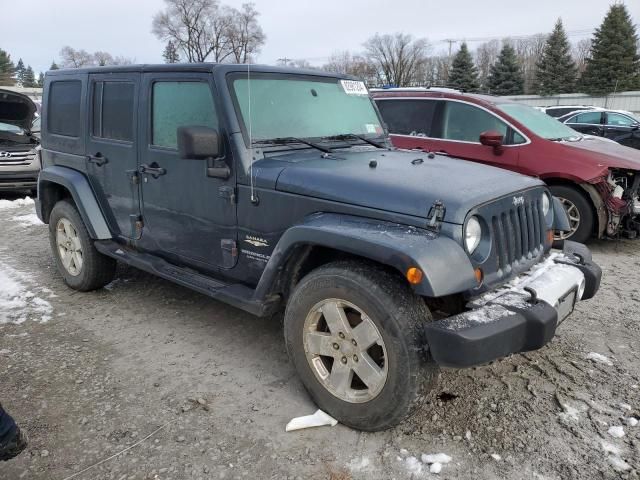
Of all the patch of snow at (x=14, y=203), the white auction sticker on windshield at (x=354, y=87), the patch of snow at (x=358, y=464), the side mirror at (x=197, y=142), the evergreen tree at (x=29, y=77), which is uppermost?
the evergreen tree at (x=29, y=77)

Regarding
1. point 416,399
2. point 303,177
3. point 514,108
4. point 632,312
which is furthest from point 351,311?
point 514,108

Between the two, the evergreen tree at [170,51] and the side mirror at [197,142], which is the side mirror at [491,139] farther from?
the evergreen tree at [170,51]

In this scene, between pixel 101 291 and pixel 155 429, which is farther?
pixel 101 291

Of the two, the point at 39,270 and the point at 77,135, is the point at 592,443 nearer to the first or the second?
the point at 77,135

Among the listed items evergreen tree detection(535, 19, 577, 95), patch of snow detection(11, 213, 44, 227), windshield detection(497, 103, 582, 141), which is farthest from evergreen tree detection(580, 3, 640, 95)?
patch of snow detection(11, 213, 44, 227)

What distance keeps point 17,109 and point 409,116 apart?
7763 mm

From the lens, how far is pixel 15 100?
32.5 feet

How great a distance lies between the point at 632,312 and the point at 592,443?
2.17 meters

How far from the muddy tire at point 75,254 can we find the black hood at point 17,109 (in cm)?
570

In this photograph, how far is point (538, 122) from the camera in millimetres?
6973

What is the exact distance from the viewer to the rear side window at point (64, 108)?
188 inches

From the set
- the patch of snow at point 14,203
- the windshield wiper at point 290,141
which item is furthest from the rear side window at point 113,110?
the patch of snow at point 14,203

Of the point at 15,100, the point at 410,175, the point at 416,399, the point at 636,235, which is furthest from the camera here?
the point at 15,100

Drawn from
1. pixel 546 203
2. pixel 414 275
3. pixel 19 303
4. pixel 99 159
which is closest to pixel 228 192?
pixel 414 275
